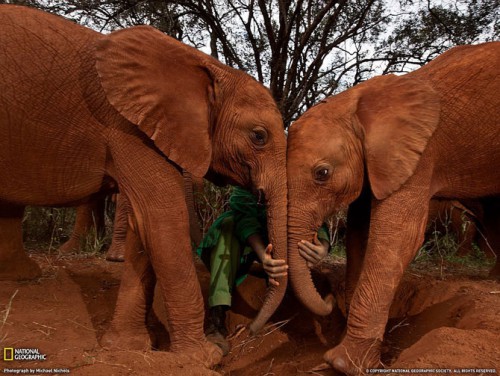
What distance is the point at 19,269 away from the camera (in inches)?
177

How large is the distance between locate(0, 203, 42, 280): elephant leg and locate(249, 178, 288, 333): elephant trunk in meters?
2.26

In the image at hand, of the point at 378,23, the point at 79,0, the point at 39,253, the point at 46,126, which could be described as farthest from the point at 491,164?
the point at 378,23

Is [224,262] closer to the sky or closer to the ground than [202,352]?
closer to the sky

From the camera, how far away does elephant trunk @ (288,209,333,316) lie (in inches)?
131

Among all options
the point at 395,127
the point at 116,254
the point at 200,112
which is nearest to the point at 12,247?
the point at 116,254

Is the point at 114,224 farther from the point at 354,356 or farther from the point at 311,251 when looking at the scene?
the point at 354,356

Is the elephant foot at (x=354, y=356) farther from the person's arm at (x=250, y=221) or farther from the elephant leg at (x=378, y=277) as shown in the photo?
the person's arm at (x=250, y=221)

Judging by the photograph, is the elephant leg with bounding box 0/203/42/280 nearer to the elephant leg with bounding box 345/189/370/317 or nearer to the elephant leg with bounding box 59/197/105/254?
the elephant leg with bounding box 59/197/105/254

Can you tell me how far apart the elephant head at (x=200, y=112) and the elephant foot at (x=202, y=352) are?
341mm

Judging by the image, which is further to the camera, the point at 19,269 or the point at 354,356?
the point at 19,269

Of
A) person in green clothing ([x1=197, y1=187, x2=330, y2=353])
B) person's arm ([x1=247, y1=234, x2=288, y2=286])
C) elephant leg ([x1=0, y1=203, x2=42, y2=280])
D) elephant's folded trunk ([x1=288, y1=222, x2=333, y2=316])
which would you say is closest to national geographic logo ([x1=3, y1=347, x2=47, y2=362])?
person in green clothing ([x1=197, y1=187, x2=330, y2=353])

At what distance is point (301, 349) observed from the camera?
4.15 meters

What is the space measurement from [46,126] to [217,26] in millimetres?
7053

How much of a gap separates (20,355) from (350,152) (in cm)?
228
